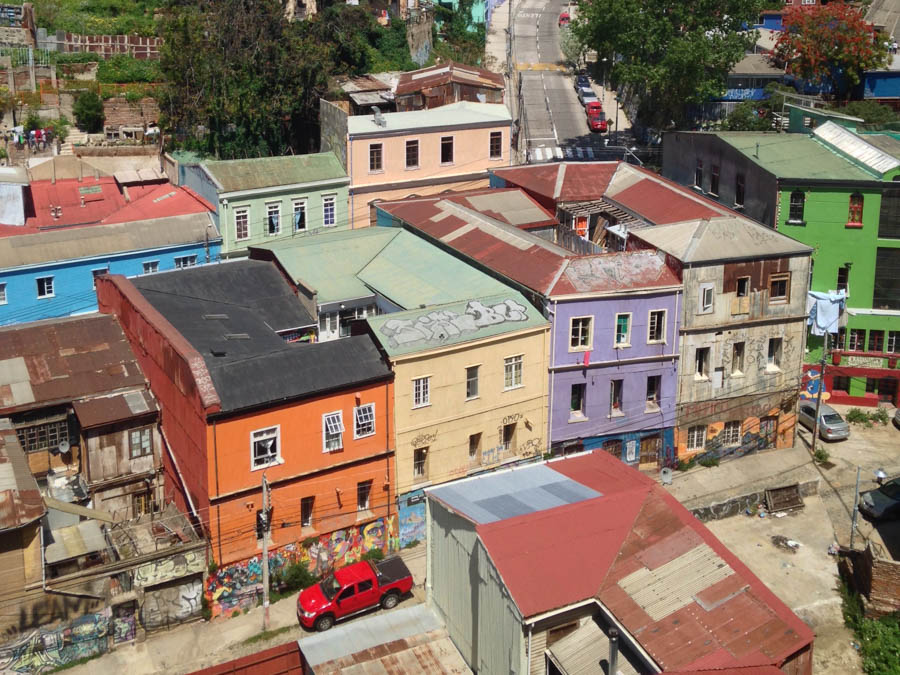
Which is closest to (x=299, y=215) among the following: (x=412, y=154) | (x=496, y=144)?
(x=412, y=154)

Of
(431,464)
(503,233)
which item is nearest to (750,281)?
(503,233)

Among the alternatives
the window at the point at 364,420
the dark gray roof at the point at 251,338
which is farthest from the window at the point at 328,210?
the window at the point at 364,420

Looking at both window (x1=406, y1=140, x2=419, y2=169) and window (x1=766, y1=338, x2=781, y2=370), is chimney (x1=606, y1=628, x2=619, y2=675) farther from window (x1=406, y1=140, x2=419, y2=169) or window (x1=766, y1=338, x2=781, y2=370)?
window (x1=406, y1=140, x2=419, y2=169)

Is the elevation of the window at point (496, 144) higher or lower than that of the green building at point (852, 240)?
higher

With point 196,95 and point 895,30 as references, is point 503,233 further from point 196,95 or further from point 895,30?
point 895,30

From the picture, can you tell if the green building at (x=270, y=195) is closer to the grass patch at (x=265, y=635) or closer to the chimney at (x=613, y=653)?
the grass patch at (x=265, y=635)

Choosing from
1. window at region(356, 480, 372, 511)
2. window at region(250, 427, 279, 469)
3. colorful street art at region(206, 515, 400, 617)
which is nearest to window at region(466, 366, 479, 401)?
window at region(356, 480, 372, 511)

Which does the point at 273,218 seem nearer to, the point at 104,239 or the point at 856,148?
the point at 104,239
